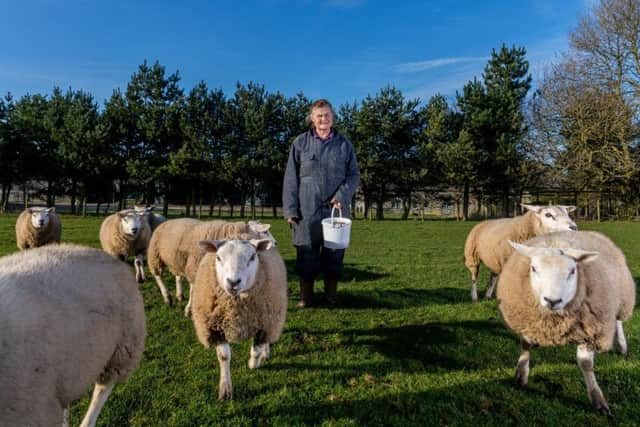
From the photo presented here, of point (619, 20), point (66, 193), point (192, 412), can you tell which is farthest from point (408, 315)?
point (66, 193)

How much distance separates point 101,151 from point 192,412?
30.0 meters

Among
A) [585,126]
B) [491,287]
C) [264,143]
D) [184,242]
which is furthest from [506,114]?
[184,242]

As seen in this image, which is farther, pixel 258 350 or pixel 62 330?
pixel 258 350

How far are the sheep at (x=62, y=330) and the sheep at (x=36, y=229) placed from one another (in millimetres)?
7370

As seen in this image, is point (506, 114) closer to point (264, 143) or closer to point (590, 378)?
point (264, 143)

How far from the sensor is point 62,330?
194cm

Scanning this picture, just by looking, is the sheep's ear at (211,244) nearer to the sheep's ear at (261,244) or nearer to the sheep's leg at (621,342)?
the sheep's ear at (261,244)

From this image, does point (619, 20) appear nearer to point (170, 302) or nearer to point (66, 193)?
point (170, 302)

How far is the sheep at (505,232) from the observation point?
5.30 m

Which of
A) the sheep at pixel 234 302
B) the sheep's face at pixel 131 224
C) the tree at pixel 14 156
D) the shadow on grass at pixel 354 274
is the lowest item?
the shadow on grass at pixel 354 274

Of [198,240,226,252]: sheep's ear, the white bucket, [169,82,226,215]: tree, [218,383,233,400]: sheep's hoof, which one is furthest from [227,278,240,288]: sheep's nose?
[169,82,226,215]: tree

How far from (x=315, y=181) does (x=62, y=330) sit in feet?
11.4

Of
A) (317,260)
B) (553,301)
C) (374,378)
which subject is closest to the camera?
(553,301)

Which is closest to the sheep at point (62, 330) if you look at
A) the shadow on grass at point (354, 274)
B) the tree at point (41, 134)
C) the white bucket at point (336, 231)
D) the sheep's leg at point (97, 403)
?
the sheep's leg at point (97, 403)
